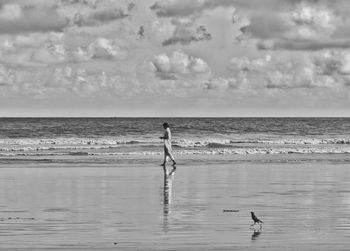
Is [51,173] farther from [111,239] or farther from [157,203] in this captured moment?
[111,239]

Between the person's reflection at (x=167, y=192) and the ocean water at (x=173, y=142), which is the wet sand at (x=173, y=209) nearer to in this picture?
the person's reflection at (x=167, y=192)

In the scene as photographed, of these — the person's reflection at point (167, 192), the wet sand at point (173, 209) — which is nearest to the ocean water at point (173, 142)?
the person's reflection at point (167, 192)

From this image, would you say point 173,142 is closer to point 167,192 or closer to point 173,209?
point 167,192

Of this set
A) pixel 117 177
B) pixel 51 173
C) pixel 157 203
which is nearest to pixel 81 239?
pixel 157 203

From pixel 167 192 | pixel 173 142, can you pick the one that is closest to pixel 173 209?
pixel 167 192

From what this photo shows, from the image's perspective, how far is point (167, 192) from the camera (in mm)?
19953

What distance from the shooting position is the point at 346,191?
66.3 feet

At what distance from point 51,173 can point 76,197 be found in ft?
27.8

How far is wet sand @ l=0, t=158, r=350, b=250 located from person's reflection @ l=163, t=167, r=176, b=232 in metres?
0.03

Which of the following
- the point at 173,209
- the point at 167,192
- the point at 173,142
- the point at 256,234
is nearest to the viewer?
the point at 256,234

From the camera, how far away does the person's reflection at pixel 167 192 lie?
574 inches

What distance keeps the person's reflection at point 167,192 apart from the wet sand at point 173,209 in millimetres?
27

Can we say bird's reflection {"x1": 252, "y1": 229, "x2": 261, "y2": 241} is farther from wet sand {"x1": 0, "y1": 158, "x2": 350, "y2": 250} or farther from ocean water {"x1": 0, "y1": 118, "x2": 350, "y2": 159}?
ocean water {"x1": 0, "y1": 118, "x2": 350, "y2": 159}

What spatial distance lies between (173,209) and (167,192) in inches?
149
